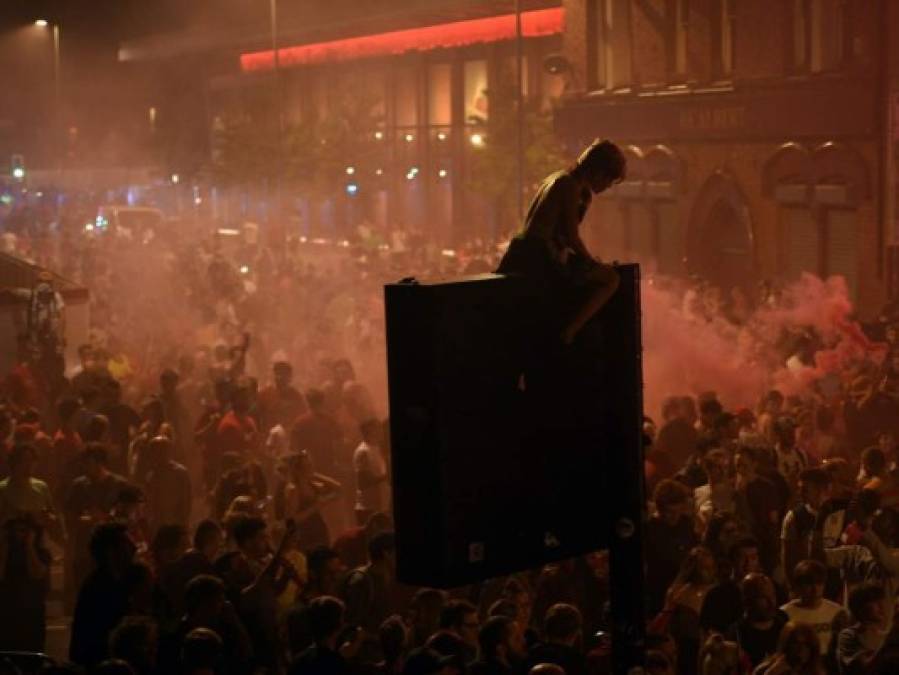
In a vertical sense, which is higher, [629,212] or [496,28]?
[496,28]

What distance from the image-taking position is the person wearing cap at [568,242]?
432 centimetres

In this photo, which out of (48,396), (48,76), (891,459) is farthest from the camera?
(48,76)

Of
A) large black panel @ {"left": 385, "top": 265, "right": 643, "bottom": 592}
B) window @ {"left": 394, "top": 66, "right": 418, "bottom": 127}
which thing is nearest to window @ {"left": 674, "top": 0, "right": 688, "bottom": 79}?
window @ {"left": 394, "top": 66, "right": 418, "bottom": 127}

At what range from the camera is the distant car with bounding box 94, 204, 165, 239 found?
51.5 m

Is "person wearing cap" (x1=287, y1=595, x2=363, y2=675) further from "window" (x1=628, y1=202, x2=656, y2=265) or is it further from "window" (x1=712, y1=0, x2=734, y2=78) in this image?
"window" (x1=628, y1=202, x2=656, y2=265)

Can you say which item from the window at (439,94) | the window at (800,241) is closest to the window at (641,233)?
the window at (800,241)

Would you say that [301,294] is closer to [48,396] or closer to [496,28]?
[48,396]

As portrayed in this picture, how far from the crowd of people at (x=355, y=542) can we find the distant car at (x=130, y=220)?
113 feet

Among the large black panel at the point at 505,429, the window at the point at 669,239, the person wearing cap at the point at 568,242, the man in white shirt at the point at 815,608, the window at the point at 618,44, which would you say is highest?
the window at the point at 618,44

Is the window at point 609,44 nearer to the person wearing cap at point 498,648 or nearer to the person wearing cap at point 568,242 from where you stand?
the person wearing cap at point 498,648

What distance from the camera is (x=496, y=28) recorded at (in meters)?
53.6

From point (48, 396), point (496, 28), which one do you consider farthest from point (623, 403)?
point (496, 28)

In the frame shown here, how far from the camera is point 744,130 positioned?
31.2 metres

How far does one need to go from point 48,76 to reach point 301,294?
69.5 m
